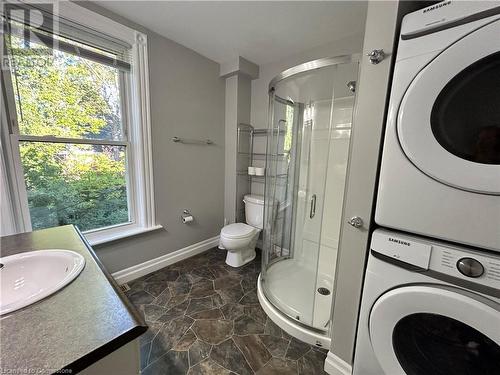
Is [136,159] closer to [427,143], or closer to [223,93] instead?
[223,93]

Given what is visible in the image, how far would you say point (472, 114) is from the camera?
2.40 feet

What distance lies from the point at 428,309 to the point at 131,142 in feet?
7.57

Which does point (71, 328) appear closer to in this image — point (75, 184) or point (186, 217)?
point (75, 184)

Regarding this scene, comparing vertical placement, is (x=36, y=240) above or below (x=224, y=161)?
below

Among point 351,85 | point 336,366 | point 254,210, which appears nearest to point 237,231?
point 254,210

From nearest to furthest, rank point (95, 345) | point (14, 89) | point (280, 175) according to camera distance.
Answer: point (95, 345), point (14, 89), point (280, 175)

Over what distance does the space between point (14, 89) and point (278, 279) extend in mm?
2444

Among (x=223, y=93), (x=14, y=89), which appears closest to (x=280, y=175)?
(x=223, y=93)

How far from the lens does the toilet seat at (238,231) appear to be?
7.06ft

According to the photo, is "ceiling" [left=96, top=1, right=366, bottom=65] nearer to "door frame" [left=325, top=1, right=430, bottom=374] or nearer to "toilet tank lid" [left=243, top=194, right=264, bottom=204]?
"door frame" [left=325, top=1, right=430, bottom=374]

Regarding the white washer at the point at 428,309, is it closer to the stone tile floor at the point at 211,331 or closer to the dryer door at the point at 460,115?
the dryer door at the point at 460,115

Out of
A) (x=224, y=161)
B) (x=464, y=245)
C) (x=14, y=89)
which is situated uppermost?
(x=14, y=89)

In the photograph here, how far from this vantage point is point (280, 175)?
6.84 feet

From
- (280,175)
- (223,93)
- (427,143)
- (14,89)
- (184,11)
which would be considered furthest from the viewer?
(223,93)
